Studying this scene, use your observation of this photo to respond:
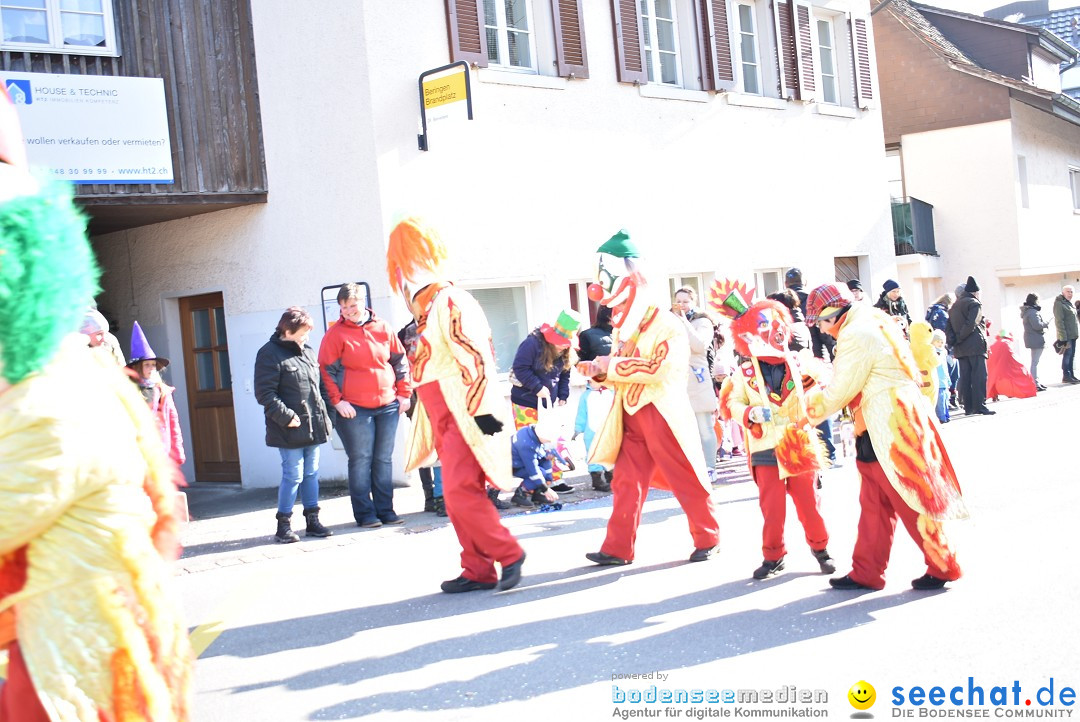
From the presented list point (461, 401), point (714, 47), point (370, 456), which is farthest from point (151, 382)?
point (714, 47)

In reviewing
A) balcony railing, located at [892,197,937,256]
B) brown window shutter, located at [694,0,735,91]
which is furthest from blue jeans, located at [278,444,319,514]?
balcony railing, located at [892,197,937,256]

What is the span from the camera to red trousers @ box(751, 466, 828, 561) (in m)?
6.45

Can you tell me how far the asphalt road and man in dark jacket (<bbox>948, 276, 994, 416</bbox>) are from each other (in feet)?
24.5

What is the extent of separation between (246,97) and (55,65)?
1.94 meters

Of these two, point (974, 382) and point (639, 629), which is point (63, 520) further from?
point (974, 382)

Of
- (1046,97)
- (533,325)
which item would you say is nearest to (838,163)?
(533,325)

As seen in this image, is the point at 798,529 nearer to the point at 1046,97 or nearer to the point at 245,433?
the point at 245,433

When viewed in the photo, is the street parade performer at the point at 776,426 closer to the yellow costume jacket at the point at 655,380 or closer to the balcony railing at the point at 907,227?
the yellow costume jacket at the point at 655,380

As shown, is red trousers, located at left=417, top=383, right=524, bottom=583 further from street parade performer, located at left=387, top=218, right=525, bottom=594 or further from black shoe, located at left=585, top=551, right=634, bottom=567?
black shoe, located at left=585, top=551, right=634, bottom=567

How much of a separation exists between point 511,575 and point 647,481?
1.14 m

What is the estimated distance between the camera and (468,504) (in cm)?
651

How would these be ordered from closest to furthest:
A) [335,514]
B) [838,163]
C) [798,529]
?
[798,529] → [335,514] → [838,163]

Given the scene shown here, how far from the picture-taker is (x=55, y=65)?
11.0 m

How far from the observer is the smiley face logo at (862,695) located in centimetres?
443
